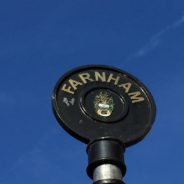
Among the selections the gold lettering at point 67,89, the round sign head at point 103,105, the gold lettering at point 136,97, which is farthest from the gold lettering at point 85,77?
the gold lettering at point 136,97

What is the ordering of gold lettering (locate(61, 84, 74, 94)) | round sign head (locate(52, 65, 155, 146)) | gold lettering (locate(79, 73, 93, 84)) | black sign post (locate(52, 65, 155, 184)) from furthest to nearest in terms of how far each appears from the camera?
gold lettering (locate(79, 73, 93, 84)) → gold lettering (locate(61, 84, 74, 94)) → round sign head (locate(52, 65, 155, 146)) → black sign post (locate(52, 65, 155, 184))

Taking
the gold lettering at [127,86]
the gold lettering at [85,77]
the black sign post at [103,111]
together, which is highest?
the gold lettering at [85,77]

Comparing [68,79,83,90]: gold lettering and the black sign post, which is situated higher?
[68,79,83,90]: gold lettering

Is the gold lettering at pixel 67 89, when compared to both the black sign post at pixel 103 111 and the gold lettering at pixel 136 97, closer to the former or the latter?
the black sign post at pixel 103 111

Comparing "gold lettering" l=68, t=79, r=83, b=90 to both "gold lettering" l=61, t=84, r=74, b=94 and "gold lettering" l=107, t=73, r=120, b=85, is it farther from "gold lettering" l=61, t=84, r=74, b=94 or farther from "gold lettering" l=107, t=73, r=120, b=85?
"gold lettering" l=107, t=73, r=120, b=85

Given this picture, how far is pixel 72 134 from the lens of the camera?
5285mm

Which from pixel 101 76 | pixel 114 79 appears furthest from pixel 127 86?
pixel 101 76

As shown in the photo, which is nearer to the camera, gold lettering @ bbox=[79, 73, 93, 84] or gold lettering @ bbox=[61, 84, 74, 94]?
gold lettering @ bbox=[61, 84, 74, 94]

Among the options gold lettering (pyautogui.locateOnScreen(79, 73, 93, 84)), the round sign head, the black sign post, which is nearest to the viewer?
the black sign post

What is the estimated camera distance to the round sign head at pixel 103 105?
530 centimetres

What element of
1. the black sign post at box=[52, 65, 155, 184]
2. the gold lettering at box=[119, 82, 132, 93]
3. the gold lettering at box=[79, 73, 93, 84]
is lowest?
the black sign post at box=[52, 65, 155, 184]

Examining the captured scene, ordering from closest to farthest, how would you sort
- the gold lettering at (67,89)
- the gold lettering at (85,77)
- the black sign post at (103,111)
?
the black sign post at (103,111)
the gold lettering at (67,89)
the gold lettering at (85,77)

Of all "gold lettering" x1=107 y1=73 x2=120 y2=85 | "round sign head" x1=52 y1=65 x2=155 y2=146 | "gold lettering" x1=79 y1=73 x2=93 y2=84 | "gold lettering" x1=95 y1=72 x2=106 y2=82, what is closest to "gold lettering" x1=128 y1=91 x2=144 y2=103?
"round sign head" x1=52 y1=65 x2=155 y2=146

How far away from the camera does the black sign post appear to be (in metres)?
4.89
